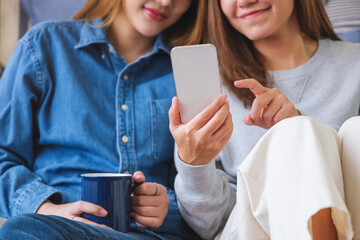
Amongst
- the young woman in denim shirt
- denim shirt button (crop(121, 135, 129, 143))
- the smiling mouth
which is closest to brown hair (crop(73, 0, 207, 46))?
the young woman in denim shirt

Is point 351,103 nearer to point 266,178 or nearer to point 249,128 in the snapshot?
point 249,128

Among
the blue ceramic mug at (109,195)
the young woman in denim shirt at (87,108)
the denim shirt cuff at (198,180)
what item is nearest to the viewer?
the blue ceramic mug at (109,195)

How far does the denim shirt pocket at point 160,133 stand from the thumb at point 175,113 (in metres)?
0.25

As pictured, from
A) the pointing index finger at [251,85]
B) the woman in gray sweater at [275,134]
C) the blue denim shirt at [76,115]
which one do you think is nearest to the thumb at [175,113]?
the woman in gray sweater at [275,134]

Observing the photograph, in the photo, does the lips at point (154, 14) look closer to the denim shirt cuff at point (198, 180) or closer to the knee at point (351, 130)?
the denim shirt cuff at point (198, 180)

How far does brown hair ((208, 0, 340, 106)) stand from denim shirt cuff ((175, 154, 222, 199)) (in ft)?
0.82

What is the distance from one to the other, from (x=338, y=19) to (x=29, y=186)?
897 millimetres

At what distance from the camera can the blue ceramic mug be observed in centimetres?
68

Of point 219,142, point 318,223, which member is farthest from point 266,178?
point 219,142

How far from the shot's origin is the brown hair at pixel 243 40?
1018mm

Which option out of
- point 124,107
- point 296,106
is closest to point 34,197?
point 124,107

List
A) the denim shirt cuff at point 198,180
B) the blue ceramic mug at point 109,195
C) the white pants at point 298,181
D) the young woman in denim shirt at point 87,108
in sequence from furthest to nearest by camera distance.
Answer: the young woman in denim shirt at point 87,108
the denim shirt cuff at point 198,180
the blue ceramic mug at point 109,195
the white pants at point 298,181

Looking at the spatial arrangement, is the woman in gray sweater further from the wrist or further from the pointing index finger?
the wrist

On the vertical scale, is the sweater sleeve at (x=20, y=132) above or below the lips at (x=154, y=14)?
below
